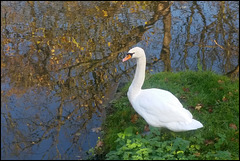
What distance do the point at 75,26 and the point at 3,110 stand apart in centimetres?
349

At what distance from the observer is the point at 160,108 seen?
4219 millimetres

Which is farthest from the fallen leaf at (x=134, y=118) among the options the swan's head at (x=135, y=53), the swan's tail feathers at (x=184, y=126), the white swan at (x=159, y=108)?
the swan's head at (x=135, y=53)

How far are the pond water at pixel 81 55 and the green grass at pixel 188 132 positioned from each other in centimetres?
34

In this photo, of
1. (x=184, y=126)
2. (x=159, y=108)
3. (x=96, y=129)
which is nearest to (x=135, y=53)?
(x=159, y=108)

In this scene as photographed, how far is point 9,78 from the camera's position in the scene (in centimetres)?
624

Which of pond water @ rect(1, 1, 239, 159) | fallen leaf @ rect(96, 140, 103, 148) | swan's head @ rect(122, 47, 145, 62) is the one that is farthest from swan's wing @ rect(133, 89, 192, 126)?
pond water @ rect(1, 1, 239, 159)

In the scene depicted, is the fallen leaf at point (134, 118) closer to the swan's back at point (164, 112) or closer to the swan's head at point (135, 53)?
the swan's back at point (164, 112)

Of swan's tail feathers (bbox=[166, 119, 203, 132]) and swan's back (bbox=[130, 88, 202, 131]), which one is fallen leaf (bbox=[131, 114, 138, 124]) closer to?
swan's back (bbox=[130, 88, 202, 131])

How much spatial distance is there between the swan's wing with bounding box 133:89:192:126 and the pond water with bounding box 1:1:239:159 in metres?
0.94

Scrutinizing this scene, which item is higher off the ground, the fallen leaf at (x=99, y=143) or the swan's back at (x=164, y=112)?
the swan's back at (x=164, y=112)

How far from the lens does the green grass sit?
155 inches

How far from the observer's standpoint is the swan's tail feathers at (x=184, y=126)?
403cm

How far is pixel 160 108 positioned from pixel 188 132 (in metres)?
0.55

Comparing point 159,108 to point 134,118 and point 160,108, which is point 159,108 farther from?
point 134,118
